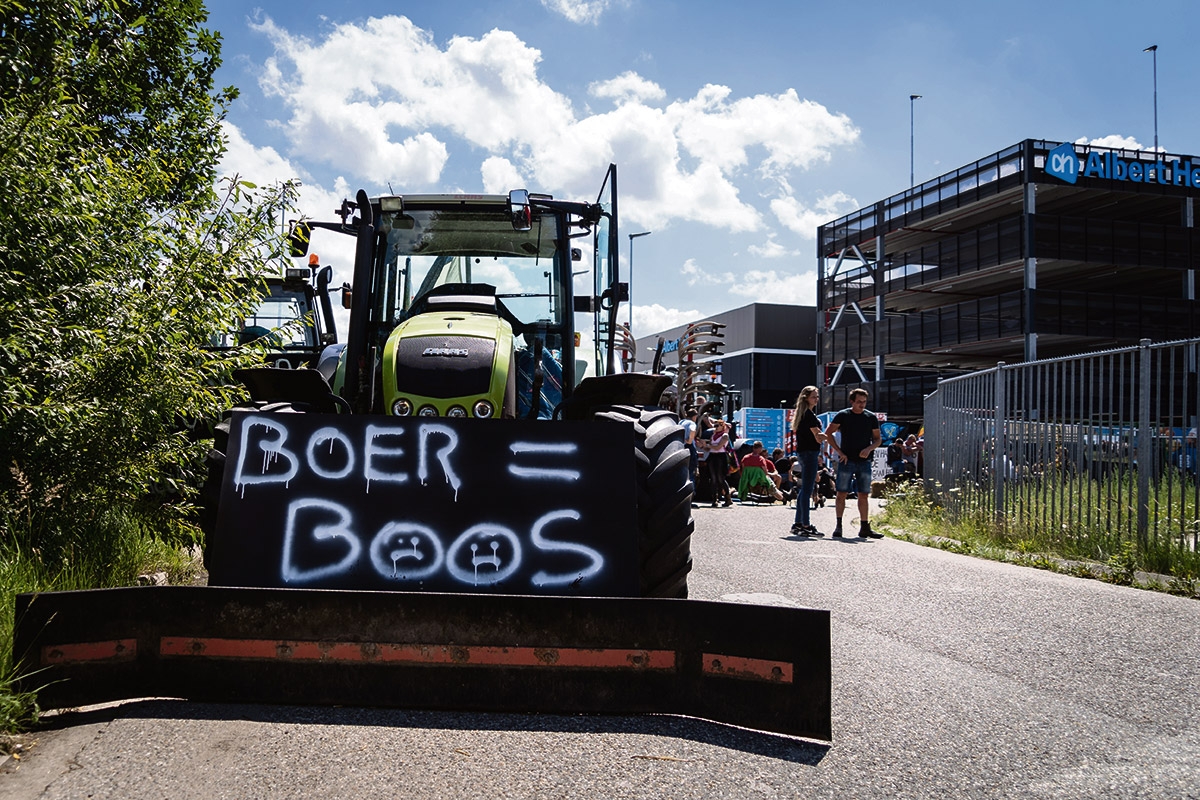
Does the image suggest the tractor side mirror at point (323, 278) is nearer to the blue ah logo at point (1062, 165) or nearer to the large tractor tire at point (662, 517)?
the large tractor tire at point (662, 517)

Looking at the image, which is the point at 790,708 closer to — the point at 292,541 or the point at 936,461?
the point at 292,541

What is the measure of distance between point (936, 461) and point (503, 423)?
10715 millimetres

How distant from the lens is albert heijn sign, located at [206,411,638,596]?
13.2 feet

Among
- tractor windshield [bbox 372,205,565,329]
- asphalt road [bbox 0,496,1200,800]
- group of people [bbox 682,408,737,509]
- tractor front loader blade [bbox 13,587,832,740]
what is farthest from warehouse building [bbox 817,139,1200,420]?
tractor front loader blade [bbox 13,587,832,740]

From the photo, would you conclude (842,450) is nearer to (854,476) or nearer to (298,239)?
(854,476)

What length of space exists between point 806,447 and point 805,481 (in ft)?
1.44

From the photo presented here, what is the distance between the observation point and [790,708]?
345cm

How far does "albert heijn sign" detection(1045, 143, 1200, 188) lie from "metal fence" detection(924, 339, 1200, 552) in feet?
111

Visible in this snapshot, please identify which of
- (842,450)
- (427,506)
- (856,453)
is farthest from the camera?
(842,450)

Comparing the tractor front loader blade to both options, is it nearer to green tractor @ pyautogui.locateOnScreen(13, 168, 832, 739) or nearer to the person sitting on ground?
green tractor @ pyautogui.locateOnScreen(13, 168, 832, 739)

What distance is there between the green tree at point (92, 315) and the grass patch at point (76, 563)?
25 mm

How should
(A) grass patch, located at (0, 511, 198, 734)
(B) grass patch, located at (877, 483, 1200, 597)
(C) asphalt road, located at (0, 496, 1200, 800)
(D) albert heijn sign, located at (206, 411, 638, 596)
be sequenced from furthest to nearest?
(B) grass patch, located at (877, 483, 1200, 597) → (D) albert heijn sign, located at (206, 411, 638, 596) → (A) grass patch, located at (0, 511, 198, 734) → (C) asphalt road, located at (0, 496, 1200, 800)

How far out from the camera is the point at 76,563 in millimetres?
5066

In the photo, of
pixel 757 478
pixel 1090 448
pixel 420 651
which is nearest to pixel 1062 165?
pixel 757 478
